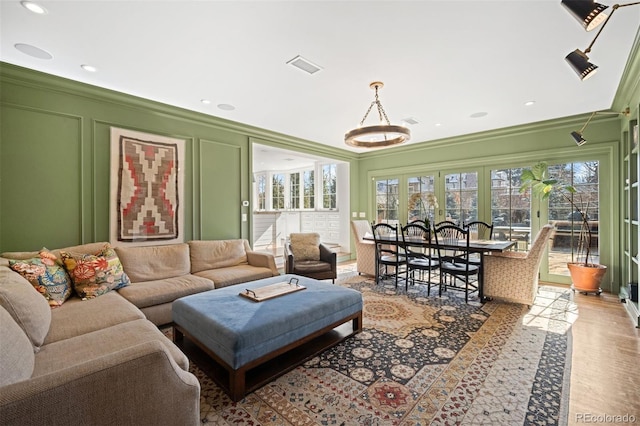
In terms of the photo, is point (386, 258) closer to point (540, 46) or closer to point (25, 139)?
point (540, 46)

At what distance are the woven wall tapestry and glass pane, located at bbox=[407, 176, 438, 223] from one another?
4.54 m

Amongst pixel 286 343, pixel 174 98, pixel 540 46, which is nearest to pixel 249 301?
pixel 286 343

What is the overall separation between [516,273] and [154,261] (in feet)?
14.5

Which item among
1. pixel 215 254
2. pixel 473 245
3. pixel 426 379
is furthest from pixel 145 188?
pixel 473 245

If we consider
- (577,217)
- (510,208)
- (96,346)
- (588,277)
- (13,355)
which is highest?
(510,208)

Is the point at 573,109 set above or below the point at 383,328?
above

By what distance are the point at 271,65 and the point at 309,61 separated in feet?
1.26

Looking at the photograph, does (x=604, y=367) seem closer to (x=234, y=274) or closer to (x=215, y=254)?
(x=234, y=274)

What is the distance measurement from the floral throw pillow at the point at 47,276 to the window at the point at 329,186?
5752 mm

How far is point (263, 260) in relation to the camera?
404 cm

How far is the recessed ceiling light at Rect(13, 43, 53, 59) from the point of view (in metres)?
2.51

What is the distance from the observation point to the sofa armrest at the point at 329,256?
439 centimetres

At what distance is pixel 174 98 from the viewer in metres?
3.71

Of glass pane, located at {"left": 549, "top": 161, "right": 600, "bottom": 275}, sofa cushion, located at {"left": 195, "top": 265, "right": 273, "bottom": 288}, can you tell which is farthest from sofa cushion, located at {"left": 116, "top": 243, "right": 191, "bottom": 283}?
glass pane, located at {"left": 549, "top": 161, "right": 600, "bottom": 275}
